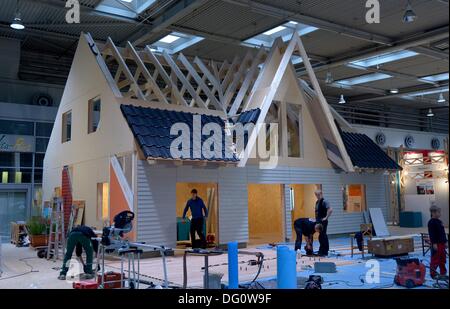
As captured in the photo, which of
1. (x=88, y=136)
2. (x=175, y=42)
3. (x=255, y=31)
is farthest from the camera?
(x=175, y=42)

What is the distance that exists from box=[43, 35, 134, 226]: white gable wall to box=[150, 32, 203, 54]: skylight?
3.27 metres

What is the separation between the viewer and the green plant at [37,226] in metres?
12.6

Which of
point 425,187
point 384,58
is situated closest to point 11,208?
point 384,58

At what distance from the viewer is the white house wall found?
10570mm

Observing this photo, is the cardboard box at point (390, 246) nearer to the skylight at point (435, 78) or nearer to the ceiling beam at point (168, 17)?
the ceiling beam at point (168, 17)

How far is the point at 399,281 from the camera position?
653cm

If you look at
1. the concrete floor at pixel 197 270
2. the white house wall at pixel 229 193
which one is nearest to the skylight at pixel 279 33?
the white house wall at pixel 229 193

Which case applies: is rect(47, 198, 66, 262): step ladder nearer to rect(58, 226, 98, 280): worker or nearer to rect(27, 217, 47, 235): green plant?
rect(27, 217, 47, 235): green plant

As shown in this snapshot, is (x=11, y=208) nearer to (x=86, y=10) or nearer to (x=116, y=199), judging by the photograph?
(x=116, y=199)

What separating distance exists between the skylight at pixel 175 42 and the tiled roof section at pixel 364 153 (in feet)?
20.6

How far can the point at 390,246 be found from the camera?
31.1ft

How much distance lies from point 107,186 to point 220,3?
5.92 metres

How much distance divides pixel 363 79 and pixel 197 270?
46.4ft

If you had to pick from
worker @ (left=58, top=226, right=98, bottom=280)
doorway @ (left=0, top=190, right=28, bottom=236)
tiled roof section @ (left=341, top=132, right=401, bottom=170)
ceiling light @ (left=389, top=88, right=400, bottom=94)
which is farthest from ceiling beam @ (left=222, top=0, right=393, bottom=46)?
doorway @ (left=0, top=190, right=28, bottom=236)
